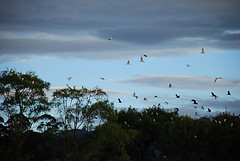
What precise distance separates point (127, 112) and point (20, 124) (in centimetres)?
2123

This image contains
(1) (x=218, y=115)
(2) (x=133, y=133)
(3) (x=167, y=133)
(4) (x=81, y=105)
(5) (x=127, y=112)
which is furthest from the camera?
(5) (x=127, y=112)

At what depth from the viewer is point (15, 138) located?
4453cm

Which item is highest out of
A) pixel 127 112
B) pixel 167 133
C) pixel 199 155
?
pixel 127 112

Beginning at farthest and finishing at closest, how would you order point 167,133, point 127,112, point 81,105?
point 127,112 → point 167,133 → point 81,105

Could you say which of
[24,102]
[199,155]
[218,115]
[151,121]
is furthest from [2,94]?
[218,115]

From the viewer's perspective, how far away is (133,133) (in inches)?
1612

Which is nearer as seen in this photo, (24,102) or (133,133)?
(133,133)

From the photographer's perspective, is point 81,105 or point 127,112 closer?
point 81,105

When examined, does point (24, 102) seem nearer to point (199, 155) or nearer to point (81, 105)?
point (81, 105)

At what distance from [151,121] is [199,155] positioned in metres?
11.6

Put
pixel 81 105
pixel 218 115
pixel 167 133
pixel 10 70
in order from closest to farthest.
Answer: pixel 81 105 < pixel 10 70 < pixel 167 133 < pixel 218 115

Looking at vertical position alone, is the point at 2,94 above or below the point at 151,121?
above

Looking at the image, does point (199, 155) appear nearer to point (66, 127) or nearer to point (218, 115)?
point (218, 115)

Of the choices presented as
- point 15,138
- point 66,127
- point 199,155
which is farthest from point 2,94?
point 199,155
